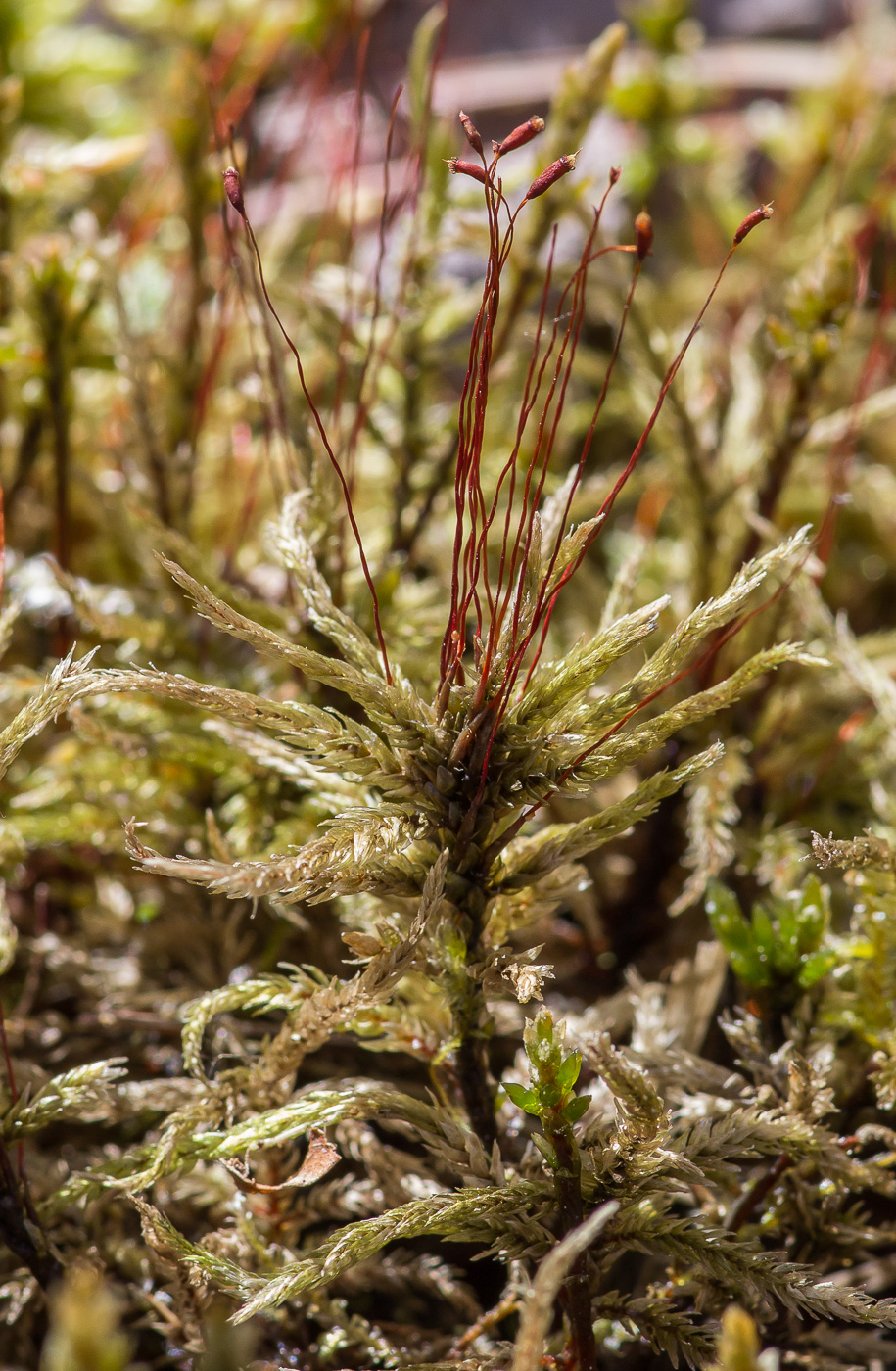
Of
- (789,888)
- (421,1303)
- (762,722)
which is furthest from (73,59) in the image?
(421,1303)

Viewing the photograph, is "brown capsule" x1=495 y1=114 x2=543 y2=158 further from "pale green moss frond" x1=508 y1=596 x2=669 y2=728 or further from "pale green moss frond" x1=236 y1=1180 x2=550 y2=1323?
"pale green moss frond" x1=236 y1=1180 x2=550 y2=1323

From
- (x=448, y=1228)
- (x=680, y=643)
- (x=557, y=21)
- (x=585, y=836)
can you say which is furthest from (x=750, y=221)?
(x=557, y=21)

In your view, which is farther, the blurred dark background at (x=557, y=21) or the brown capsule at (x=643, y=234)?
the blurred dark background at (x=557, y=21)

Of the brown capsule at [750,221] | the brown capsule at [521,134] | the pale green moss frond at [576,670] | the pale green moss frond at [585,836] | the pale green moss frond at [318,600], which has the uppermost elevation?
the brown capsule at [521,134]

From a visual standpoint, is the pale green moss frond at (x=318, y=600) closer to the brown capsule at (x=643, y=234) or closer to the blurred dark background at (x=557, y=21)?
the brown capsule at (x=643, y=234)

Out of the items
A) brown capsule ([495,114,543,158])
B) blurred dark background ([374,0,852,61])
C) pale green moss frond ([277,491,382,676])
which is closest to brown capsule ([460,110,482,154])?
brown capsule ([495,114,543,158])

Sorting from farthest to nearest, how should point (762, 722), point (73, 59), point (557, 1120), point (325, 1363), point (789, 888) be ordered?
point (73, 59), point (762, 722), point (789, 888), point (325, 1363), point (557, 1120)

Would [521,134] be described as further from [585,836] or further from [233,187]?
[585,836]

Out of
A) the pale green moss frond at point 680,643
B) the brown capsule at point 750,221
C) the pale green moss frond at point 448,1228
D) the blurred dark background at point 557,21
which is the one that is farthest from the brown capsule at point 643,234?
the blurred dark background at point 557,21

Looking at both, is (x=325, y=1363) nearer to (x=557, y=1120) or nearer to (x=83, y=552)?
(x=557, y=1120)
